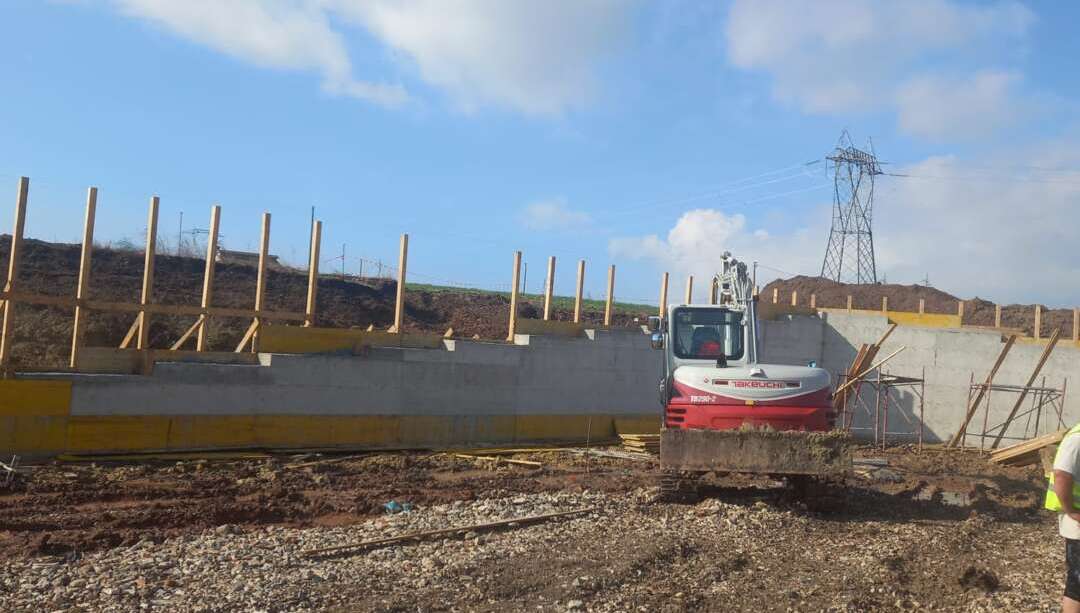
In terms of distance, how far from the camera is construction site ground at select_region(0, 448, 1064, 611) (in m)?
7.05

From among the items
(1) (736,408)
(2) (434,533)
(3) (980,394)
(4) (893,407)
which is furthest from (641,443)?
(2) (434,533)

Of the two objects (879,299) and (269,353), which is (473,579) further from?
(879,299)

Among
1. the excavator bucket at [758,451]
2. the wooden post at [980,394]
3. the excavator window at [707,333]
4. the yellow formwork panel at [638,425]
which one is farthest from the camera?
the wooden post at [980,394]

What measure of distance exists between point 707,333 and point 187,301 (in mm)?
18214

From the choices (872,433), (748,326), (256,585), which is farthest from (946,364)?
(256,585)

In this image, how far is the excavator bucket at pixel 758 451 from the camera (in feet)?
35.4

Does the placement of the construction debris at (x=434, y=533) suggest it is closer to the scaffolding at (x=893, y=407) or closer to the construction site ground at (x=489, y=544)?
the construction site ground at (x=489, y=544)

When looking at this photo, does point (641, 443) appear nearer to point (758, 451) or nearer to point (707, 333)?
point (707, 333)

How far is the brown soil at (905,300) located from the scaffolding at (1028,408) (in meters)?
10.3

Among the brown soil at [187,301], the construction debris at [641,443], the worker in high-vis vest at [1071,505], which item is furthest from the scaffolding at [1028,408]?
the worker in high-vis vest at [1071,505]

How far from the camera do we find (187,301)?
2592 centimetres

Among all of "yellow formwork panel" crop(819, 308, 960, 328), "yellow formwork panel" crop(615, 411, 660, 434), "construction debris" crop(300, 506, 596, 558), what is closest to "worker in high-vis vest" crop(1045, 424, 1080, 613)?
"construction debris" crop(300, 506, 596, 558)

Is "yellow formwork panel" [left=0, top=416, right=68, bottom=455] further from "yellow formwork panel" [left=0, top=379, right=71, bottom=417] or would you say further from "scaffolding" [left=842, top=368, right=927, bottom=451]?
"scaffolding" [left=842, top=368, right=927, bottom=451]

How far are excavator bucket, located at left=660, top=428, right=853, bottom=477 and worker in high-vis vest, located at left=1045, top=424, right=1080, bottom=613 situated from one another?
506 centimetres
